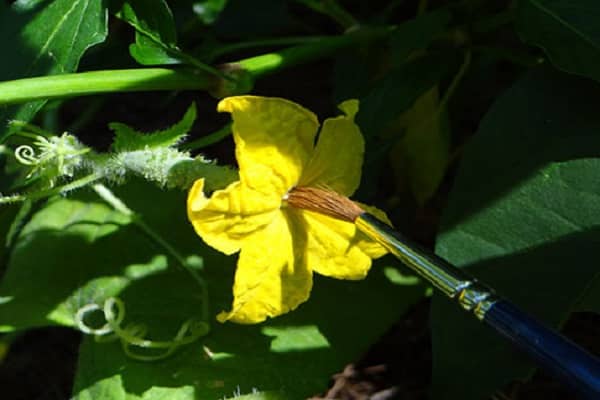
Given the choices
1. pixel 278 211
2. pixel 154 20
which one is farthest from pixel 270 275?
pixel 154 20

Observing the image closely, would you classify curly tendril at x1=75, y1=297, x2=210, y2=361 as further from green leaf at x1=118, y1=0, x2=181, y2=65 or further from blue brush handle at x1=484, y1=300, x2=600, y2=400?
blue brush handle at x1=484, y1=300, x2=600, y2=400

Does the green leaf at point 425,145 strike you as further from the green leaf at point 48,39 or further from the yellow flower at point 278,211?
the green leaf at point 48,39

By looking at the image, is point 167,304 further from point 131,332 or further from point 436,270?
point 436,270

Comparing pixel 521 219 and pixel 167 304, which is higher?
pixel 521 219

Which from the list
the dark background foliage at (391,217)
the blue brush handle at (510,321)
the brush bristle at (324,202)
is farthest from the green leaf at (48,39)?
the blue brush handle at (510,321)

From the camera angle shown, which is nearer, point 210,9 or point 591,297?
point 591,297

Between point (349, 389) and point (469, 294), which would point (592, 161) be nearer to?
point (469, 294)

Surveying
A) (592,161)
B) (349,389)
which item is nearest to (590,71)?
(592,161)
